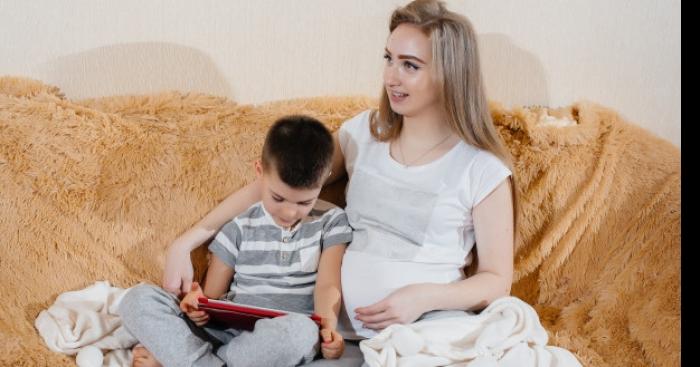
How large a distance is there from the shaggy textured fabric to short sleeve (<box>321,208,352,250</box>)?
0.15m

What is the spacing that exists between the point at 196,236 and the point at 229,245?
0.07 m

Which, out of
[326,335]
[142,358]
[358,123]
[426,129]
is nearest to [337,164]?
[358,123]

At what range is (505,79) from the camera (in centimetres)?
197

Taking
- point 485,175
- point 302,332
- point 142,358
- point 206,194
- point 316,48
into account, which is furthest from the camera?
point 316,48

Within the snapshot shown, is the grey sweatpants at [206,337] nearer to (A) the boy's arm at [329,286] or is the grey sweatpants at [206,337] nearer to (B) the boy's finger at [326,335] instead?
(B) the boy's finger at [326,335]

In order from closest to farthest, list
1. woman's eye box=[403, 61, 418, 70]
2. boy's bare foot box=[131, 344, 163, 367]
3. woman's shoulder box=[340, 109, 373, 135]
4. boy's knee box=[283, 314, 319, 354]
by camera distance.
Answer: boy's knee box=[283, 314, 319, 354] → boy's bare foot box=[131, 344, 163, 367] → woman's eye box=[403, 61, 418, 70] → woman's shoulder box=[340, 109, 373, 135]

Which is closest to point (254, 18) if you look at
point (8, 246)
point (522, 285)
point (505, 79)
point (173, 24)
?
point (173, 24)

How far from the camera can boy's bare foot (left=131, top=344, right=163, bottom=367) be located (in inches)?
57.3

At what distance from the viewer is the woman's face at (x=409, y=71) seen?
1.55 m

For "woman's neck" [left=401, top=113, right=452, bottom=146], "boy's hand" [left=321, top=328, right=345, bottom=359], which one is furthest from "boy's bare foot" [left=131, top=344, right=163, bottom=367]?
"woman's neck" [left=401, top=113, right=452, bottom=146]

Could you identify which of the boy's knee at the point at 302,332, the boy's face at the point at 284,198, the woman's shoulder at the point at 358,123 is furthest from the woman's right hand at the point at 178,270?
the woman's shoulder at the point at 358,123

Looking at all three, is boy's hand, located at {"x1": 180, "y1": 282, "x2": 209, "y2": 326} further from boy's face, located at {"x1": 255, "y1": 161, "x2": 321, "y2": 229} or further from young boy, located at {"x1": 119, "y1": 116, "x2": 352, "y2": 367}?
boy's face, located at {"x1": 255, "y1": 161, "x2": 321, "y2": 229}

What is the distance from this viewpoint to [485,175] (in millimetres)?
1573

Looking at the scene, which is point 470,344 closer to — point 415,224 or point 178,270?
point 415,224
